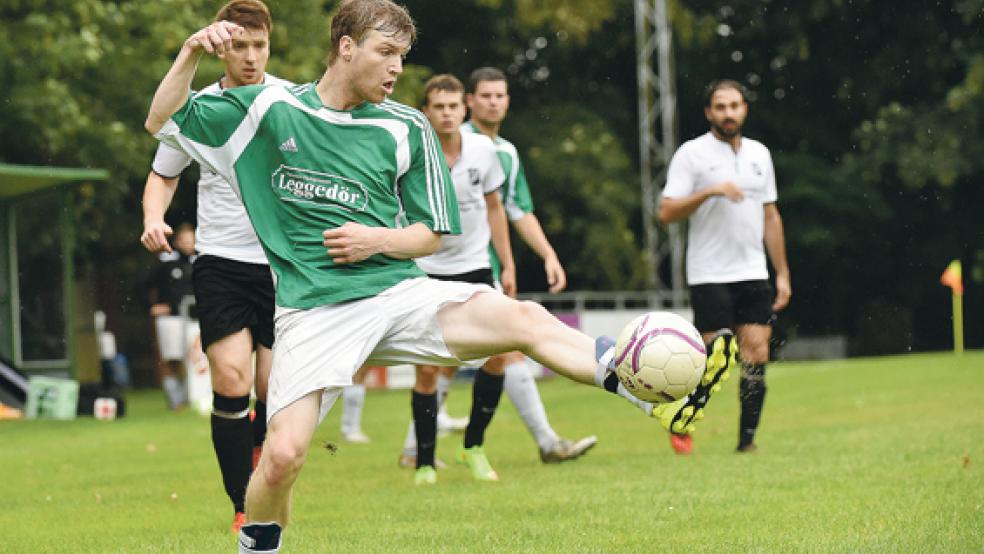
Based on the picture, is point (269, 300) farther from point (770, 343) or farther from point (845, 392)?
point (845, 392)

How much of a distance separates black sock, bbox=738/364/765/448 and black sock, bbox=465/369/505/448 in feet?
5.46

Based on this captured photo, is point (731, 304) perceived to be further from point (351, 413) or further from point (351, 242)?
point (351, 242)

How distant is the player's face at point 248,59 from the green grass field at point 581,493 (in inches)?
70.0

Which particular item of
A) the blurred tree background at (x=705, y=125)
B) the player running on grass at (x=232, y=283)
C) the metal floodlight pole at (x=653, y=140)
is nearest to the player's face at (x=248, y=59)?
the player running on grass at (x=232, y=283)

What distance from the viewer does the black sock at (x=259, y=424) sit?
300 inches

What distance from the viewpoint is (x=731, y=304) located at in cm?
1014

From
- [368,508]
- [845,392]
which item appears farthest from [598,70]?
[368,508]

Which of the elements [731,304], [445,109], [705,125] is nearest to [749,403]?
[731,304]

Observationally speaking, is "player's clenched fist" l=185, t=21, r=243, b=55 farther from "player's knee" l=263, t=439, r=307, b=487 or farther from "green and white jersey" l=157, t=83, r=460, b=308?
"player's knee" l=263, t=439, r=307, b=487

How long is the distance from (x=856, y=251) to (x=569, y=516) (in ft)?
107

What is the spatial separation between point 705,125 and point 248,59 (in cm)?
3021

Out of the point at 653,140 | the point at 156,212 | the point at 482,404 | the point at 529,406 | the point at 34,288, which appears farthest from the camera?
the point at 653,140

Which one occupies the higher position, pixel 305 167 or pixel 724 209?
pixel 305 167

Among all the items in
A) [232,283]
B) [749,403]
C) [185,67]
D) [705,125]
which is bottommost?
[749,403]
